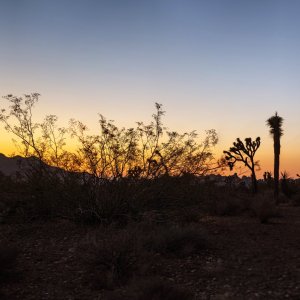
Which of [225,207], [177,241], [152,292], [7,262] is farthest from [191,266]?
[225,207]

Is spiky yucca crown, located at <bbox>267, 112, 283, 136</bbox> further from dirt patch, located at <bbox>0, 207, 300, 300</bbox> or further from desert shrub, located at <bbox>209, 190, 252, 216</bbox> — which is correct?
dirt patch, located at <bbox>0, 207, 300, 300</bbox>

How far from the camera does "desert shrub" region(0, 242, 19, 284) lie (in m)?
7.19

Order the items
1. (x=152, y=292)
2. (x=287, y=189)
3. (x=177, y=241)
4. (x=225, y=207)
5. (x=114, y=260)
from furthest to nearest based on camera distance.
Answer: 1. (x=287, y=189)
2. (x=225, y=207)
3. (x=177, y=241)
4. (x=114, y=260)
5. (x=152, y=292)

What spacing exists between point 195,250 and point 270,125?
2570cm

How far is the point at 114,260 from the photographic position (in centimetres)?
725

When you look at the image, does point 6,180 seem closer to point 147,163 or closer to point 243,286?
point 147,163

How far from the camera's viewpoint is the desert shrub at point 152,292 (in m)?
5.75

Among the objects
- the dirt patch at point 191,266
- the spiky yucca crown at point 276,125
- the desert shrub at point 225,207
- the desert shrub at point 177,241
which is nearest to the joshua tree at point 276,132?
the spiky yucca crown at point 276,125

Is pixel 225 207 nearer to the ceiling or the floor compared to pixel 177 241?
nearer to the ceiling

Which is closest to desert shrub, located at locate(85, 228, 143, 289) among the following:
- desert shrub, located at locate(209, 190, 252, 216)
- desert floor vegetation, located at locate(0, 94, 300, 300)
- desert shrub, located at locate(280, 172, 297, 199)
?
desert floor vegetation, located at locate(0, 94, 300, 300)

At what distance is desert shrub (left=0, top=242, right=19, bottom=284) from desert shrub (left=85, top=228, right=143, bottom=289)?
124cm

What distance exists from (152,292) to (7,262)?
9.35 ft

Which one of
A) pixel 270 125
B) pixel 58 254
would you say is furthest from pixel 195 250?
pixel 270 125

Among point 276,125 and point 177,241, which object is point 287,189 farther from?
point 177,241
